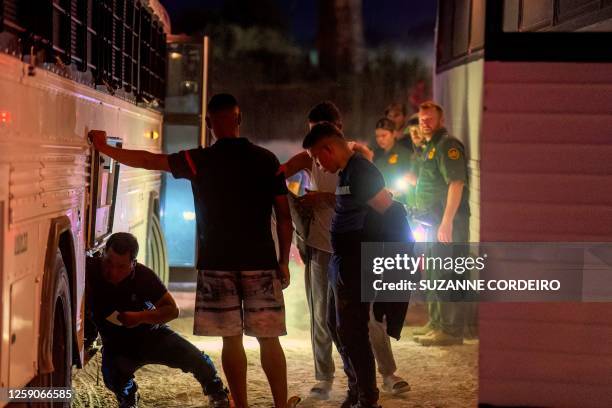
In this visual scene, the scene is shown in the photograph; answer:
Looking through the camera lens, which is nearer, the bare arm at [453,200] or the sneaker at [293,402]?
the sneaker at [293,402]

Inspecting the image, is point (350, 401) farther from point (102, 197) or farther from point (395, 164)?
point (395, 164)

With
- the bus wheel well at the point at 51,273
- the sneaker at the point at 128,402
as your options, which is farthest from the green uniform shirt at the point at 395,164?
the bus wheel well at the point at 51,273

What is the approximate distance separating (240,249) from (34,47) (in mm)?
1813

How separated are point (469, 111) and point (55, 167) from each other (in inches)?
197

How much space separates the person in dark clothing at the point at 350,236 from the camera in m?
6.18

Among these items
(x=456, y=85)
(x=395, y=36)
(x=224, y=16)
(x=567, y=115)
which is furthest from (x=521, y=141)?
(x=224, y=16)

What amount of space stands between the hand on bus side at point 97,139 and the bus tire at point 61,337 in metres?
0.90

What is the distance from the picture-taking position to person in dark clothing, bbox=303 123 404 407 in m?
6.18

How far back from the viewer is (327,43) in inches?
879

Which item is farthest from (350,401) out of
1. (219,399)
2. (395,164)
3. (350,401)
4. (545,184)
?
(395,164)

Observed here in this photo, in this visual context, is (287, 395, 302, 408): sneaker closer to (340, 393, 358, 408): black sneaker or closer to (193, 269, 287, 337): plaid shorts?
(340, 393, 358, 408): black sneaker

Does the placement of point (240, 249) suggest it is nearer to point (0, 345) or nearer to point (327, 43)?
point (0, 345)

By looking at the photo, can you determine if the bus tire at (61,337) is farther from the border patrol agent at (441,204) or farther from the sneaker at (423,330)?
the sneaker at (423,330)

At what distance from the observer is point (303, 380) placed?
7633 millimetres
